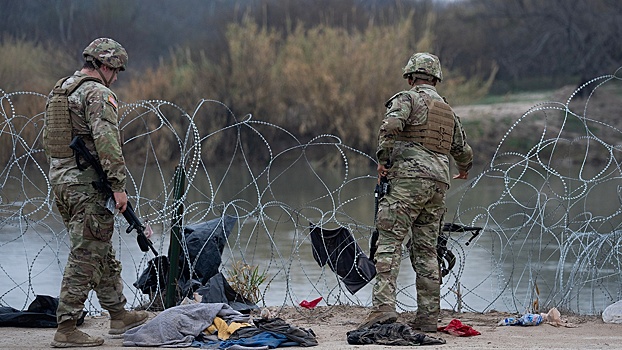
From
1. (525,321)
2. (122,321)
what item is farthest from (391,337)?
(122,321)

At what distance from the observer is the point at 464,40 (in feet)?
109

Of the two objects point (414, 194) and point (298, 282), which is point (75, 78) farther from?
point (298, 282)

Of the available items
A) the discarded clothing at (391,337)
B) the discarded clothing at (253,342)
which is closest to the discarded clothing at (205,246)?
the discarded clothing at (253,342)

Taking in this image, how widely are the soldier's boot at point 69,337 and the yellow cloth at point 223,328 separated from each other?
0.64 meters

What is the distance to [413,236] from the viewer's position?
239 inches

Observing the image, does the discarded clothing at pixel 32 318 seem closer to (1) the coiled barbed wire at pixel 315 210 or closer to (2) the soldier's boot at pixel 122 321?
(1) the coiled barbed wire at pixel 315 210

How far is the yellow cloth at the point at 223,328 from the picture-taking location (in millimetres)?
5629

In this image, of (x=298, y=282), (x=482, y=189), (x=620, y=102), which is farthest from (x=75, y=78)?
(x=620, y=102)

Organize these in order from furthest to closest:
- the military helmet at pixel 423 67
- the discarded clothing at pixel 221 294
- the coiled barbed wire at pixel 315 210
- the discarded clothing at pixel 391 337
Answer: the coiled barbed wire at pixel 315 210
the discarded clothing at pixel 221 294
the military helmet at pixel 423 67
the discarded clothing at pixel 391 337

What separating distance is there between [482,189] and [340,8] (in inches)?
707

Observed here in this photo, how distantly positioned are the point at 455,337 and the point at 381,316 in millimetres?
462

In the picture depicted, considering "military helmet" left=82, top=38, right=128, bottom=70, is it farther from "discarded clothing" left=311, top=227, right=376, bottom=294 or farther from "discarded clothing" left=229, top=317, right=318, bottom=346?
"discarded clothing" left=311, top=227, right=376, bottom=294

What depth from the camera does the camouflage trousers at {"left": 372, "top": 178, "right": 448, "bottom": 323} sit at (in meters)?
5.78

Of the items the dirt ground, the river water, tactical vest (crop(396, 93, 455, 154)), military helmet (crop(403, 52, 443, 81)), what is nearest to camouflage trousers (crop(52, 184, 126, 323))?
the dirt ground
